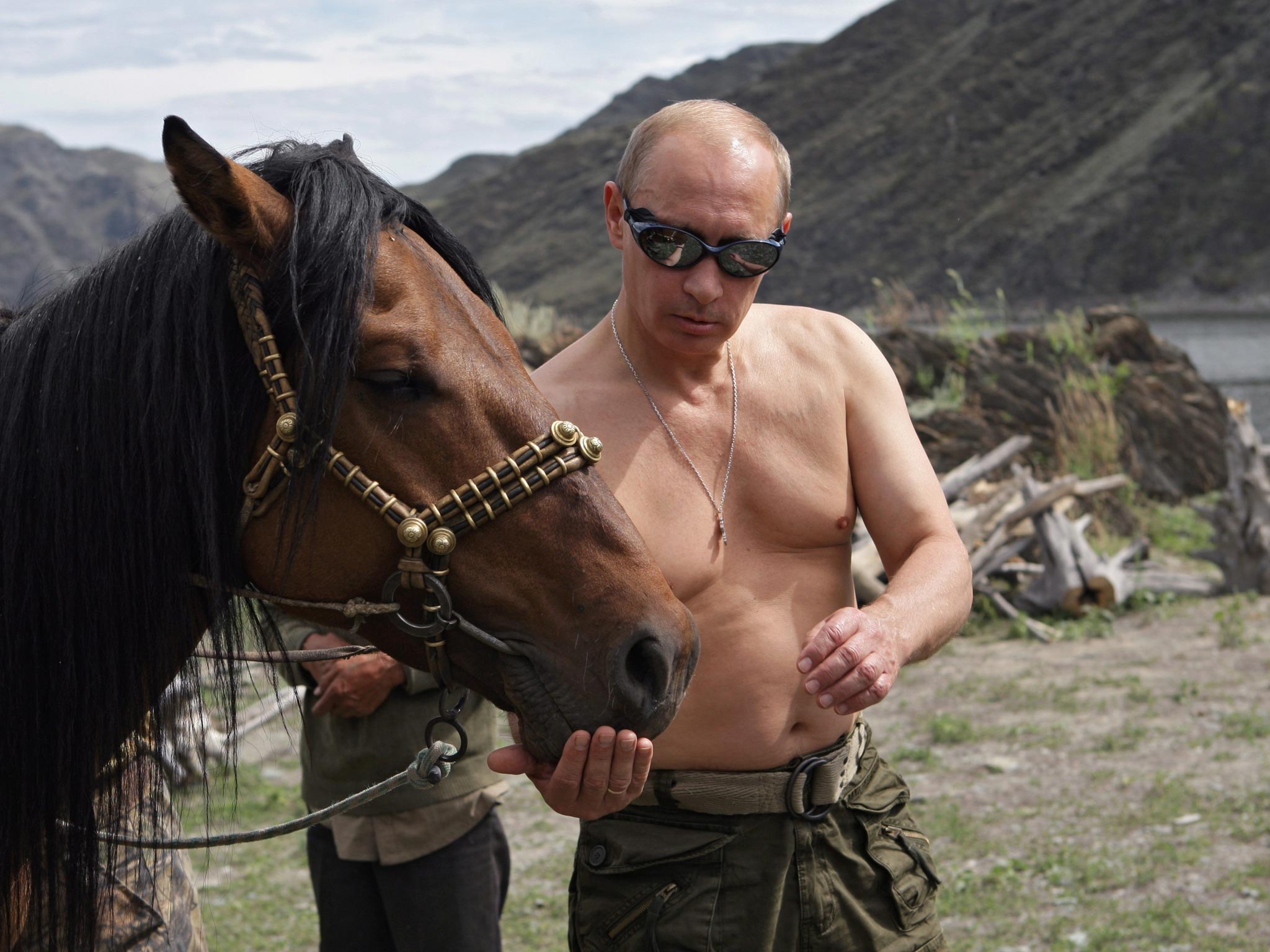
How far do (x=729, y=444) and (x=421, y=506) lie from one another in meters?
0.86

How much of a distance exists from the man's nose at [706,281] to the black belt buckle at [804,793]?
2.89ft

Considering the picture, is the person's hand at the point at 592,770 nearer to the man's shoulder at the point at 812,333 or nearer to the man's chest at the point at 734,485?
the man's chest at the point at 734,485

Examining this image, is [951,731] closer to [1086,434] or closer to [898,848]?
[898,848]

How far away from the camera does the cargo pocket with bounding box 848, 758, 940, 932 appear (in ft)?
7.47

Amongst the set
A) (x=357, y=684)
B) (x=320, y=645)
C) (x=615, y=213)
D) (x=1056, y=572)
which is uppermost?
(x=615, y=213)

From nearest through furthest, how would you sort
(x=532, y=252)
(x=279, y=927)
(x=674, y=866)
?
(x=674, y=866)
(x=279, y=927)
(x=532, y=252)

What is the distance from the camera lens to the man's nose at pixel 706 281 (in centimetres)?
220

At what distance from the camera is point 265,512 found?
1768mm

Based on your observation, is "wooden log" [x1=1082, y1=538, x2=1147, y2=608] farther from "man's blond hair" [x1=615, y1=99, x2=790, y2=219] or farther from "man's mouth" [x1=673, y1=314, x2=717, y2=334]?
"man's mouth" [x1=673, y1=314, x2=717, y2=334]

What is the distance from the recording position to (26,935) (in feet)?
6.03

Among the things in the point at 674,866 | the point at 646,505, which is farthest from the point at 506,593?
the point at 674,866

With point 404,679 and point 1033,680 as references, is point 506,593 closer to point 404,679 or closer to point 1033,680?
point 404,679

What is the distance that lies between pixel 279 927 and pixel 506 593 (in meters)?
3.87

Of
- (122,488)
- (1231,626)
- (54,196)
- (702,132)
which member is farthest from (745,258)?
(54,196)
